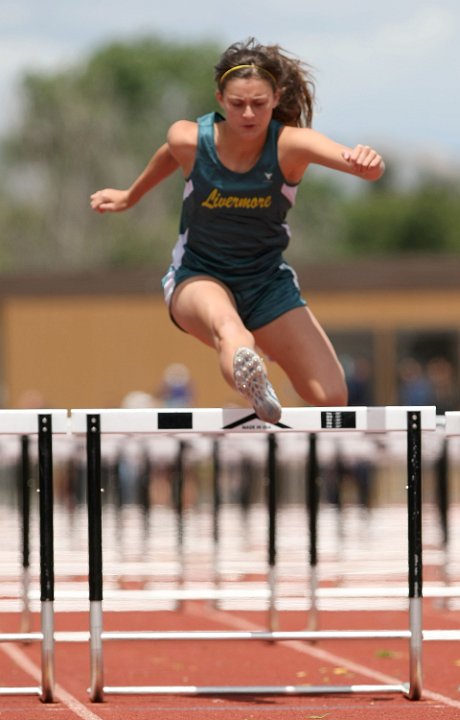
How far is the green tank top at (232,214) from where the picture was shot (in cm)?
665

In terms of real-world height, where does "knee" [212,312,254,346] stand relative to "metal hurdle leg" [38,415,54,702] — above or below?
above

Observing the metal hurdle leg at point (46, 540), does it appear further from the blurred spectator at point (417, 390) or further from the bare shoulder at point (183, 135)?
the blurred spectator at point (417, 390)

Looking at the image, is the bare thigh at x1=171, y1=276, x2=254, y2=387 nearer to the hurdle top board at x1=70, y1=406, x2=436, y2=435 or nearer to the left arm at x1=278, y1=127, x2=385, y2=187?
the hurdle top board at x1=70, y1=406, x2=436, y2=435

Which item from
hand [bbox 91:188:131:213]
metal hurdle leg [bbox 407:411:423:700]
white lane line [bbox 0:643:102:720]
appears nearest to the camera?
white lane line [bbox 0:643:102:720]

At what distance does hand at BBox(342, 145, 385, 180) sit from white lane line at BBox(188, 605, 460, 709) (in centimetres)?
201

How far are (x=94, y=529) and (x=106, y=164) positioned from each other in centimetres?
5301

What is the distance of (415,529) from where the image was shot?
6363 mm

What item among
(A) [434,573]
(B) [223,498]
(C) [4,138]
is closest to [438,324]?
(B) [223,498]

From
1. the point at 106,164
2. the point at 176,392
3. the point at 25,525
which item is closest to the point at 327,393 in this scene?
the point at 25,525

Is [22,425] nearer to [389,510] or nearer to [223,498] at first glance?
[389,510]

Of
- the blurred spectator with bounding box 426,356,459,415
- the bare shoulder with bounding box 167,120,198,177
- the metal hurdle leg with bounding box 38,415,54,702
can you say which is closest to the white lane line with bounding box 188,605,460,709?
the metal hurdle leg with bounding box 38,415,54,702

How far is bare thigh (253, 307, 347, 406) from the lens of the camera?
680 centimetres

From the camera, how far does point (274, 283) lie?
6.87 m

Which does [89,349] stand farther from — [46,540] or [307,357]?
[46,540]
